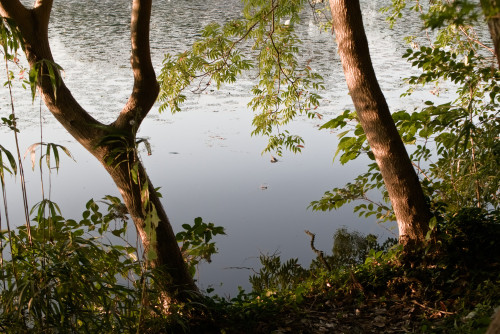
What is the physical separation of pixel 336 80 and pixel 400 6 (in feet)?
Answer: 11.7

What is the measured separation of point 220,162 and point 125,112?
131 inches

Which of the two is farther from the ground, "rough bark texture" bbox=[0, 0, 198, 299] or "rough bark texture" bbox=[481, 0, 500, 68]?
"rough bark texture" bbox=[0, 0, 198, 299]

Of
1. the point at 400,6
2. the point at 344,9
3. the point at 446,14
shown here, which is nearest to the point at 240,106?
the point at 400,6

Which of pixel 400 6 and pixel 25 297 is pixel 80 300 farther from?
pixel 400 6

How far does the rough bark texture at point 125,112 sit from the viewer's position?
2340 mm

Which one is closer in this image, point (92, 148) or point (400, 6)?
point (92, 148)

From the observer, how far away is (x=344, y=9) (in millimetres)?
2590

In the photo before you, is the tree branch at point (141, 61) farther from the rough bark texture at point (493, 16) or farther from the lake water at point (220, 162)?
the lake water at point (220, 162)

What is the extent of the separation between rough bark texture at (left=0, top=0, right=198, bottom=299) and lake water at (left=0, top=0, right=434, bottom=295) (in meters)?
1.56

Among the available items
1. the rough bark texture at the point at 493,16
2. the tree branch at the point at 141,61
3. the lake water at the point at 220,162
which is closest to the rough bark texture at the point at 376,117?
the tree branch at the point at 141,61

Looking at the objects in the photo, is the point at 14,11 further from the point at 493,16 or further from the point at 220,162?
the point at 220,162

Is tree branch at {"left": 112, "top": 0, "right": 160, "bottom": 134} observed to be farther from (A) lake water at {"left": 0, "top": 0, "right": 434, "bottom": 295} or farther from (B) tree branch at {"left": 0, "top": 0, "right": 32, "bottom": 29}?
(A) lake water at {"left": 0, "top": 0, "right": 434, "bottom": 295}

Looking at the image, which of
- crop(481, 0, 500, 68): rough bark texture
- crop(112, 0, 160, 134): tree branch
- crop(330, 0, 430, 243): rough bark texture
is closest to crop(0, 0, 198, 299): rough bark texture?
crop(112, 0, 160, 134): tree branch

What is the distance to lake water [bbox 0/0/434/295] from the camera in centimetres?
466
